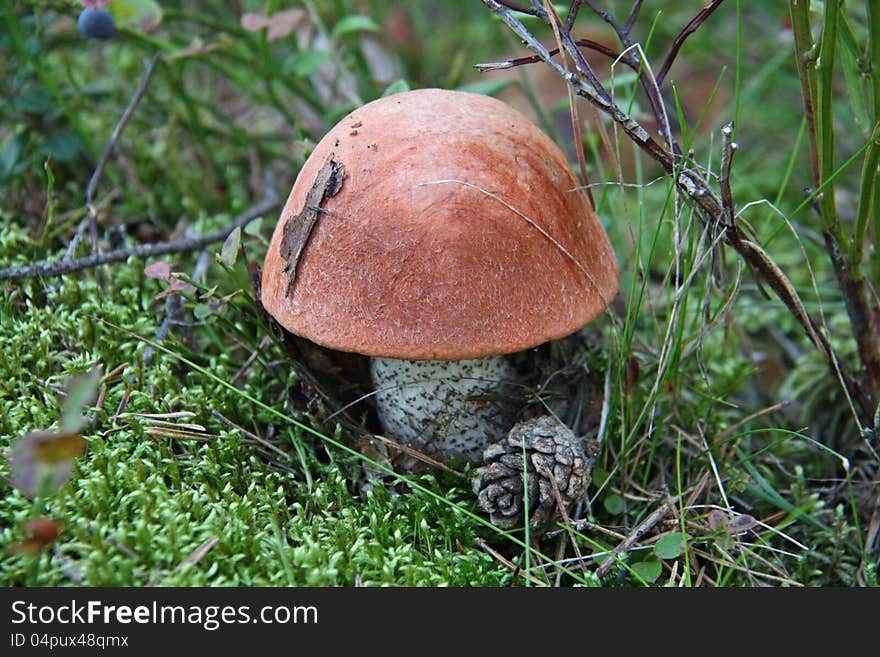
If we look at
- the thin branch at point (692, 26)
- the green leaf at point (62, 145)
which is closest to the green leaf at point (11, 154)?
the green leaf at point (62, 145)

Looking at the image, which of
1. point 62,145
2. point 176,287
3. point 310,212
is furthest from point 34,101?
point 310,212

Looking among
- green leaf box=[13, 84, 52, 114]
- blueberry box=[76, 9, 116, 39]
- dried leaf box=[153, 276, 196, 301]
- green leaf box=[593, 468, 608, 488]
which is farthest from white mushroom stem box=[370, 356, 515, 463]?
green leaf box=[13, 84, 52, 114]

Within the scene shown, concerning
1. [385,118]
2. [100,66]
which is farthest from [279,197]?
[100,66]

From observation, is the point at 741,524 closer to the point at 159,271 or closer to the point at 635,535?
the point at 635,535

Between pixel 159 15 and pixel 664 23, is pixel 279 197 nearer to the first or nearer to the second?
pixel 159 15

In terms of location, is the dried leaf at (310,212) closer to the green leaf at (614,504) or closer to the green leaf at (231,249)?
the green leaf at (231,249)

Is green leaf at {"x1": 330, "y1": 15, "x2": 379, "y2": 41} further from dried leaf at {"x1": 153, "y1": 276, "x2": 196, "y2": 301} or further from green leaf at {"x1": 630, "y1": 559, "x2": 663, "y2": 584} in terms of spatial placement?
green leaf at {"x1": 630, "y1": 559, "x2": 663, "y2": 584}
